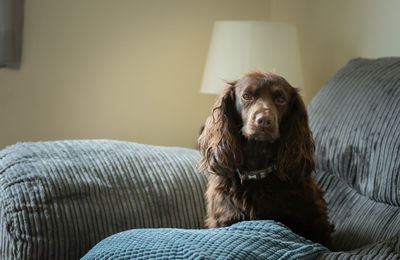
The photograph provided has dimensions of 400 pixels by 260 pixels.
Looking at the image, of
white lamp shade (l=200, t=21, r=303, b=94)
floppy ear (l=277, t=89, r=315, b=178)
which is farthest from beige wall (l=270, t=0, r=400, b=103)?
floppy ear (l=277, t=89, r=315, b=178)

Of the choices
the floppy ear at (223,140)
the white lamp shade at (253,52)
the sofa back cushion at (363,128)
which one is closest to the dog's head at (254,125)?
the floppy ear at (223,140)

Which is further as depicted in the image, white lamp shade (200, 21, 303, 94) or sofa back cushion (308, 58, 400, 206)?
white lamp shade (200, 21, 303, 94)

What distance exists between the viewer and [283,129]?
1.45 metres

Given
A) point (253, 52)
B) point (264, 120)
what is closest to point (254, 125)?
point (264, 120)

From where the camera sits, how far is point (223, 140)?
1.42m

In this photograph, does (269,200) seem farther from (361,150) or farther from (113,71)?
(113,71)

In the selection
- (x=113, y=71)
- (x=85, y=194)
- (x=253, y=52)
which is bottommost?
(x=85, y=194)

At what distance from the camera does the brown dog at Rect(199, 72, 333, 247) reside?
4.51ft

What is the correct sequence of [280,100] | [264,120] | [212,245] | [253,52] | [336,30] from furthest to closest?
[336,30]
[253,52]
[280,100]
[264,120]
[212,245]

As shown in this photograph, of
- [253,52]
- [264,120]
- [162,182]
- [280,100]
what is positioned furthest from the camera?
[253,52]

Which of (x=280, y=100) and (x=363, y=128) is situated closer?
(x=280, y=100)

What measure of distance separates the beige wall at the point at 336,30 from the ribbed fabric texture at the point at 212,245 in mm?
1265

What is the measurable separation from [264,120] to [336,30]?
1.43 metres

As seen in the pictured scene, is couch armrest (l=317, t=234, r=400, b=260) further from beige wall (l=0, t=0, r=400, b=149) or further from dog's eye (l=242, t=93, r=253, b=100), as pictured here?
beige wall (l=0, t=0, r=400, b=149)
